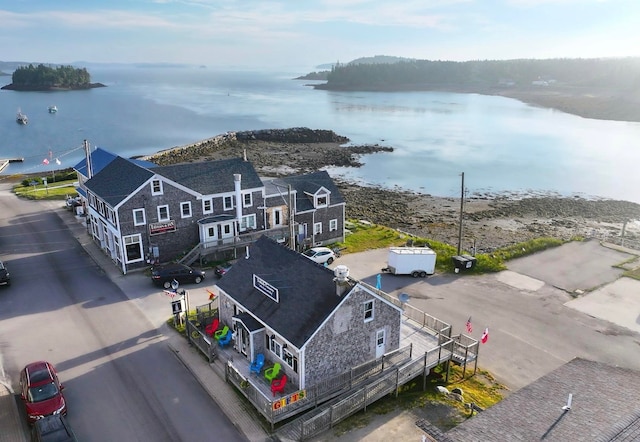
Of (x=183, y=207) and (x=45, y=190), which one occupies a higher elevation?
(x=183, y=207)

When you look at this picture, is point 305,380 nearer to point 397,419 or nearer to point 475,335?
point 397,419

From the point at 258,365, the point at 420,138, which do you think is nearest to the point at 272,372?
the point at 258,365

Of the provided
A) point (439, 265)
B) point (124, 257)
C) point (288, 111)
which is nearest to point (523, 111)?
point (288, 111)

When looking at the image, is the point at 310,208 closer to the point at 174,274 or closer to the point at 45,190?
the point at 174,274

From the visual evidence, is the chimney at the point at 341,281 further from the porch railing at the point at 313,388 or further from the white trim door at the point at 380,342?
the porch railing at the point at 313,388

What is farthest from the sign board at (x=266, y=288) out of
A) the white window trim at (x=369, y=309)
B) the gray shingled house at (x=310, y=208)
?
the gray shingled house at (x=310, y=208)
